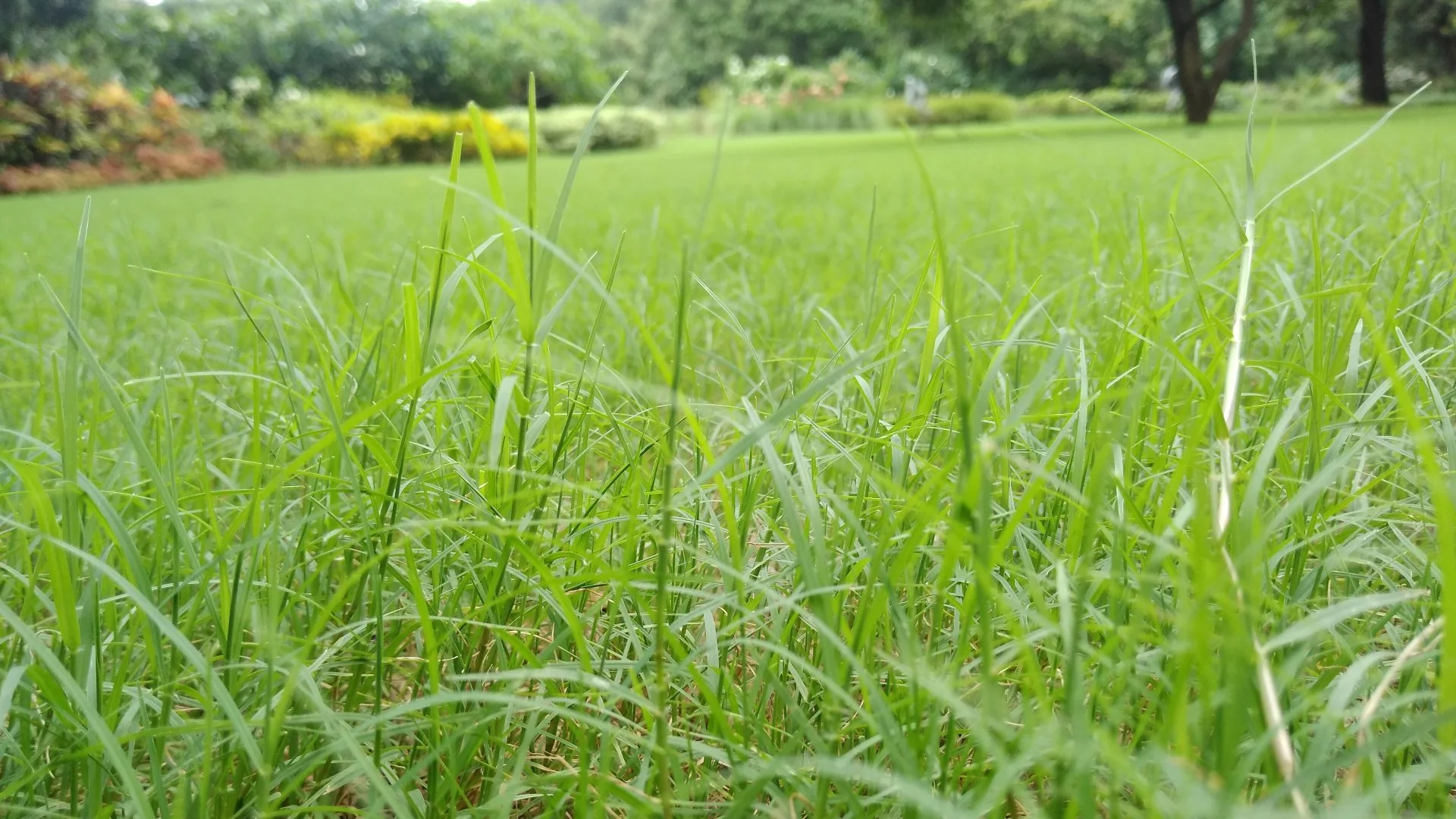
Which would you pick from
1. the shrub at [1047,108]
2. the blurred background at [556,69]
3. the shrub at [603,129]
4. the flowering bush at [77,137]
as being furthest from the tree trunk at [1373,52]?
the flowering bush at [77,137]

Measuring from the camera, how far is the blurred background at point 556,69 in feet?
46.0

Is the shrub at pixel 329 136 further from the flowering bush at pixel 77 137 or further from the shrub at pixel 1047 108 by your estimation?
the shrub at pixel 1047 108

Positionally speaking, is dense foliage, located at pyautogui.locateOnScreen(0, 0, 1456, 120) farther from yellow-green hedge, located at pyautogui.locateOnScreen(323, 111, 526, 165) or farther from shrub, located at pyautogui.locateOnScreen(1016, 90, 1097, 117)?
yellow-green hedge, located at pyautogui.locateOnScreen(323, 111, 526, 165)

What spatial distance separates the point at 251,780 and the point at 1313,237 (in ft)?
3.60

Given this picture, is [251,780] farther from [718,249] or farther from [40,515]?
[718,249]

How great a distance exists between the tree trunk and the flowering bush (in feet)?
72.0

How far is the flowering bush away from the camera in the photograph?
1220cm

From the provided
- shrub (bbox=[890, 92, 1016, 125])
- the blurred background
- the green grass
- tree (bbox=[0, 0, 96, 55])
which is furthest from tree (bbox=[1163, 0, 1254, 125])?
tree (bbox=[0, 0, 96, 55])

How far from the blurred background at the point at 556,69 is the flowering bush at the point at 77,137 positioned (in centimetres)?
3

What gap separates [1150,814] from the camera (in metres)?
0.36

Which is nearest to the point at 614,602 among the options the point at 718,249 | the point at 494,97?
the point at 718,249

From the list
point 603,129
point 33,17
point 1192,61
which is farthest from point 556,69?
point 1192,61

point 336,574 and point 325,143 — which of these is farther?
point 325,143

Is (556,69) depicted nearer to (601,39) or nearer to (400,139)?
(601,39)
